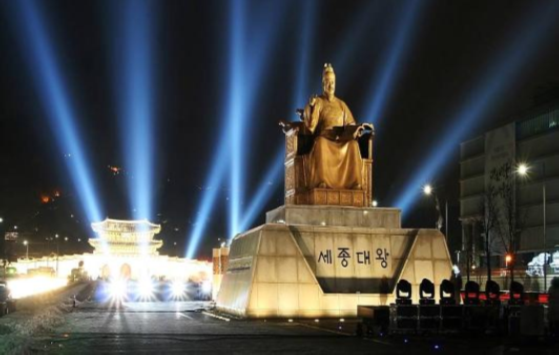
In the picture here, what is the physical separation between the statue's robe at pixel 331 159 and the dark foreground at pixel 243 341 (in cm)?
491

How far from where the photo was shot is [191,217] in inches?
4683

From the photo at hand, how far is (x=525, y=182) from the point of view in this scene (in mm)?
70062

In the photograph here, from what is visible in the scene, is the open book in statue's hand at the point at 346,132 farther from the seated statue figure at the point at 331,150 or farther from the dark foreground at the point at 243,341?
the dark foreground at the point at 243,341

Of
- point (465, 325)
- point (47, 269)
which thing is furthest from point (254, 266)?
point (47, 269)

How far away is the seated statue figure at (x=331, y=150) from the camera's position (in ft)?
73.4

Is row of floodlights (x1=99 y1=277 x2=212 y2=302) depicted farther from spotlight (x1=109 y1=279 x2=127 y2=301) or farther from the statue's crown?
the statue's crown

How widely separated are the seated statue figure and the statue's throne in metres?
0.19

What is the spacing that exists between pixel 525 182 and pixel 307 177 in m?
52.2

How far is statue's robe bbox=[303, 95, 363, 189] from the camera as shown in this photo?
2236 centimetres

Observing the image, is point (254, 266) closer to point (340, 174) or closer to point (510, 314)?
point (340, 174)

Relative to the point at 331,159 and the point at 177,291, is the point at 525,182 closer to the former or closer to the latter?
the point at 177,291

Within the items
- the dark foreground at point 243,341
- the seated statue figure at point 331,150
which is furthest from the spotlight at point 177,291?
the dark foreground at point 243,341

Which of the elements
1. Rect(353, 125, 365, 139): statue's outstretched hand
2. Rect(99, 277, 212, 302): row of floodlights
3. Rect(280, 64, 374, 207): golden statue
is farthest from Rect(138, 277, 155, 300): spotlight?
Rect(353, 125, 365, 139): statue's outstretched hand

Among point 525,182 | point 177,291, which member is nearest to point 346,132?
point 177,291
